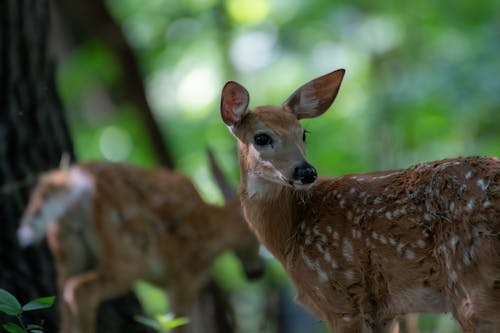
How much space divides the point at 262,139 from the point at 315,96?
18.7 inches

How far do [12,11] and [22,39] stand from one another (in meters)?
0.19

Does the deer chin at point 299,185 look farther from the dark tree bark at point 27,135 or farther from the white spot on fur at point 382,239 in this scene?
the dark tree bark at point 27,135

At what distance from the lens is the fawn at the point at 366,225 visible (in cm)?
420

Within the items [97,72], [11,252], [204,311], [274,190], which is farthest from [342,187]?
[97,72]

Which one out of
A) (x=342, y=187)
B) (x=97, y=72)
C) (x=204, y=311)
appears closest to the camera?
(x=342, y=187)

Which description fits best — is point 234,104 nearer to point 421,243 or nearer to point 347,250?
point 347,250

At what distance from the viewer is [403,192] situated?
4.63 m

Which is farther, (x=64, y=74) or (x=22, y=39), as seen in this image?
(x=64, y=74)

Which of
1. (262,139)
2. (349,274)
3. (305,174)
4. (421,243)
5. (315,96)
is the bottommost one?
(349,274)

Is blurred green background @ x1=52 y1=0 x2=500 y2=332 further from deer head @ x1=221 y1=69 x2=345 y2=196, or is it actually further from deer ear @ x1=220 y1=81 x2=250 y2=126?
deer ear @ x1=220 y1=81 x2=250 y2=126

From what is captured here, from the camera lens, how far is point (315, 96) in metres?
5.39

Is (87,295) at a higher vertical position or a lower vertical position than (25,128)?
lower

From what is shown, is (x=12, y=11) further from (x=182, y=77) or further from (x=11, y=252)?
(x=182, y=77)

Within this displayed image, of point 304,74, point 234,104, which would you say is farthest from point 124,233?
point 304,74
